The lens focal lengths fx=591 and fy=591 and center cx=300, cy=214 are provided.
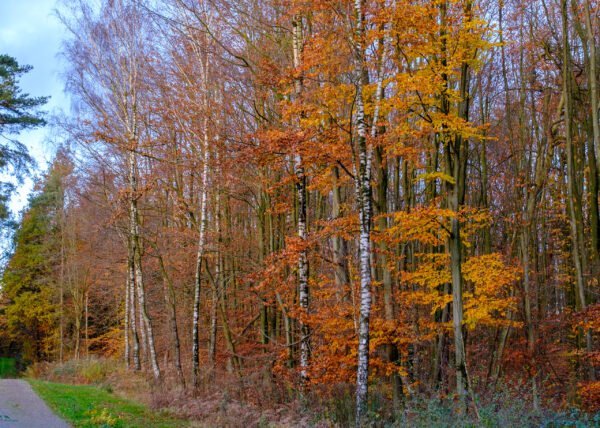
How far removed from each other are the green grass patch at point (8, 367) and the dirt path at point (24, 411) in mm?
22170

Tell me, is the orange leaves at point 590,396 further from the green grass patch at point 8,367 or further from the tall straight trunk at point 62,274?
the green grass patch at point 8,367

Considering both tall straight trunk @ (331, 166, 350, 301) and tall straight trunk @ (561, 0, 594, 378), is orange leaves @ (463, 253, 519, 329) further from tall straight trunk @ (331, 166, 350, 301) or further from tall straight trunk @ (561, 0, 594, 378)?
tall straight trunk @ (331, 166, 350, 301)

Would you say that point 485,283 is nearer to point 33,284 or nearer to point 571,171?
point 571,171

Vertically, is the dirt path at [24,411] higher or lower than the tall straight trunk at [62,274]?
lower

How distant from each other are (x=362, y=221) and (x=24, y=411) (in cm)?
805

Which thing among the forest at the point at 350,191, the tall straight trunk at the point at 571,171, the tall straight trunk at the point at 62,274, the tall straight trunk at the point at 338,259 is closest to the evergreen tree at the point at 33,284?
the tall straight trunk at the point at 62,274

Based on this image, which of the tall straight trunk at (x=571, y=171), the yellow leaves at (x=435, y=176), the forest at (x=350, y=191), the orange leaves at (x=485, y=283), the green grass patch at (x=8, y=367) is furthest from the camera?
the green grass patch at (x=8, y=367)

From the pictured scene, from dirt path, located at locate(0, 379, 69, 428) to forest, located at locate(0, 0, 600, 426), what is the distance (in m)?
3.26

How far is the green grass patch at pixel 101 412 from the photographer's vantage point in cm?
1064

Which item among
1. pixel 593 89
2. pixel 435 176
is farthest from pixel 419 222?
pixel 593 89

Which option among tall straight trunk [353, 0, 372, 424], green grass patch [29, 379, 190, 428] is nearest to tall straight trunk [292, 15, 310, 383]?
tall straight trunk [353, 0, 372, 424]

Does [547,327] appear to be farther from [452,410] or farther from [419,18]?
[419,18]

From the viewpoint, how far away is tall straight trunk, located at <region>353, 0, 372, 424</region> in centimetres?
1041

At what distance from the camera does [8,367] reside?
129 feet
